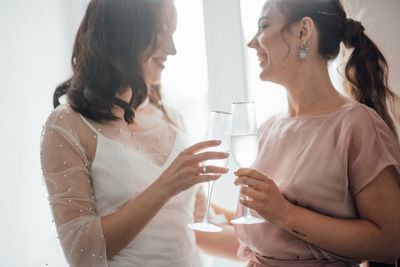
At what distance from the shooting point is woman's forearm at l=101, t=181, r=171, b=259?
1.08 metres

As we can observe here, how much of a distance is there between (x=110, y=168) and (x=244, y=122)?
45cm

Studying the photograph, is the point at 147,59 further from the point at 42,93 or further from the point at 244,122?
the point at 42,93

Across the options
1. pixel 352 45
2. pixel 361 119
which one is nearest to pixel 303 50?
pixel 352 45

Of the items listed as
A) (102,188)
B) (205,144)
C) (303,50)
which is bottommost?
(102,188)

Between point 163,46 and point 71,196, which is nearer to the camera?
point 71,196

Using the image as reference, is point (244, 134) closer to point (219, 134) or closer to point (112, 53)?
point (219, 134)

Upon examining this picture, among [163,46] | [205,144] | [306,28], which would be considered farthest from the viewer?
[163,46]

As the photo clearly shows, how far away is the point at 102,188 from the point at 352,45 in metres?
0.91

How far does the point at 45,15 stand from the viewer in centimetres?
232

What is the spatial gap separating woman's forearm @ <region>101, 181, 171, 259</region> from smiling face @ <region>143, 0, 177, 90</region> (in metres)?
0.48

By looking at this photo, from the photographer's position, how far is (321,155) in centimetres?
110

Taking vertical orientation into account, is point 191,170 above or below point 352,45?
below

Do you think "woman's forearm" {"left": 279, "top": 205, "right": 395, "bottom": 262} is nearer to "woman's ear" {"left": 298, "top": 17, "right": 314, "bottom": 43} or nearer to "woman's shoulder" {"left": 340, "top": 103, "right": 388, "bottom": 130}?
"woman's shoulder" {"left": 340, "top": 103, "right": 388, "bottom": 130}

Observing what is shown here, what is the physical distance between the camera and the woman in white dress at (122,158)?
1104mm
